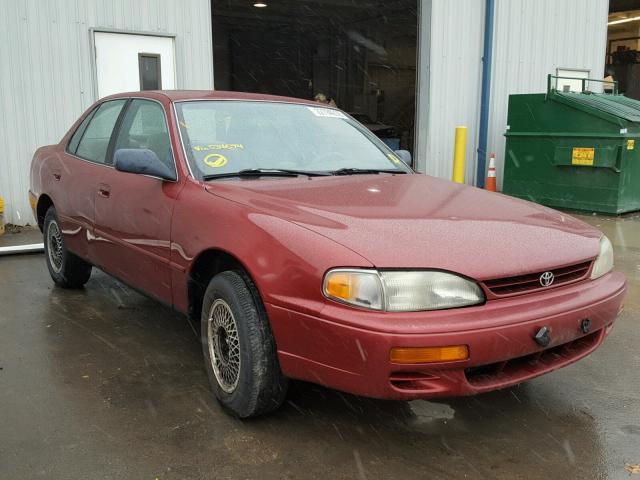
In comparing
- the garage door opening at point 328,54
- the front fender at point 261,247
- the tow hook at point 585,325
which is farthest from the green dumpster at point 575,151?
the garage door opening at point 328,54

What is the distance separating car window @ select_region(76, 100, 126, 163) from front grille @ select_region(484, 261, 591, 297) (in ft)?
9.26

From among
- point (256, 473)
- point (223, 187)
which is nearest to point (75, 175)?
point (223, 187)

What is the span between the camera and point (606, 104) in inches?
352

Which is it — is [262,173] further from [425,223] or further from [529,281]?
[529,281]

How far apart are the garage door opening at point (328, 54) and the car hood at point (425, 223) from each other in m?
16.6

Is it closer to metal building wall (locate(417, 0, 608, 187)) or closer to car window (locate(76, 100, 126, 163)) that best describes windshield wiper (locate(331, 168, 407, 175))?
car window (locate(76, 100, 126, 163))

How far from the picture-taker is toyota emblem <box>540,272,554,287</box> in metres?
2.56

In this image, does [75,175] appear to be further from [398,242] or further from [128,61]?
[128,61]

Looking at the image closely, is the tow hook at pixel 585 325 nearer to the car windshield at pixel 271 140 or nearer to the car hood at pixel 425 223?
the car hood at pixel 425 223

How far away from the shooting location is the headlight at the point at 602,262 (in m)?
2.85

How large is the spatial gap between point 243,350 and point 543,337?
1.21 metres

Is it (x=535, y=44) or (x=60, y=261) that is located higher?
(x=535, y=44)

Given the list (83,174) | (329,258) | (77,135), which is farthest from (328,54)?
(329,258)

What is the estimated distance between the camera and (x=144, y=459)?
Result: 99.4 inches
